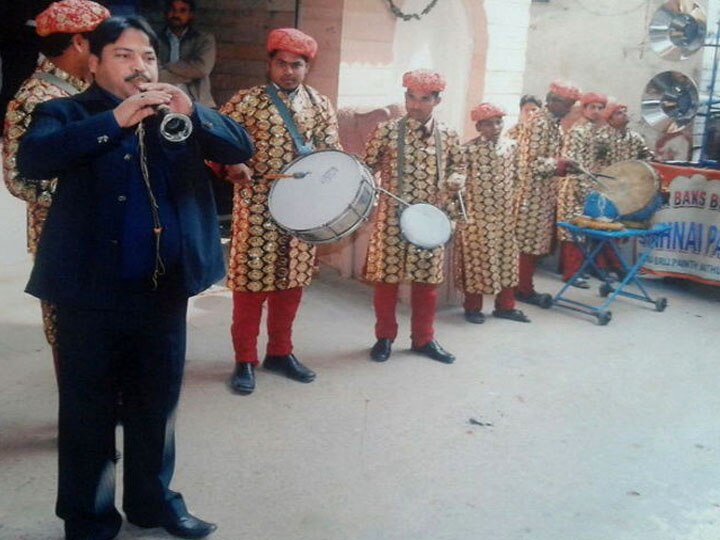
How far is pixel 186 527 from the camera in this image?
2916mm

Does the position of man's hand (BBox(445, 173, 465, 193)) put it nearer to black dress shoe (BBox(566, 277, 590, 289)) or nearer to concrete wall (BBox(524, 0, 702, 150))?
black dress shoe (BBox(566, 277, 590, 289))

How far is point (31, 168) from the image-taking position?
93.1 inches

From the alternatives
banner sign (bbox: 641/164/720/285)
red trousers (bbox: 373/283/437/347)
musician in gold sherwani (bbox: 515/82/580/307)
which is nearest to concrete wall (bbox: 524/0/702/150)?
banner sign (bbox: 641/164/720/285)

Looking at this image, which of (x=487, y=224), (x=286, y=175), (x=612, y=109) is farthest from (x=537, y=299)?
(x=286, y=175)

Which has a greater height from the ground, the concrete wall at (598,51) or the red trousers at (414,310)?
the concrete wall at (598,51)

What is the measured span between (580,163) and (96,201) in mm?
5503

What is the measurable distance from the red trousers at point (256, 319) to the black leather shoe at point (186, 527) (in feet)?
5.12

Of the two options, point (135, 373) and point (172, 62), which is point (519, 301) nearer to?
point (172, 62)

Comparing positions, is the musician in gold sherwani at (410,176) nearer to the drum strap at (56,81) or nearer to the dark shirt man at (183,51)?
the drum strap at (56,81)

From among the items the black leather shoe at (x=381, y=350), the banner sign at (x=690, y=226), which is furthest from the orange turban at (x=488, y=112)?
the banner sign at (x=690, y=226)

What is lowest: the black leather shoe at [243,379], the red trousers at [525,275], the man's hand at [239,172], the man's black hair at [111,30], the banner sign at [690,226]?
the black leather shoe at [243,379]

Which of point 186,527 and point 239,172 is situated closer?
point 186,527

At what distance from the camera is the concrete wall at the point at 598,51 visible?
1152 centimetres

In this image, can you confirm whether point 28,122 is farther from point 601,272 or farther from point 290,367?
point 601,272
